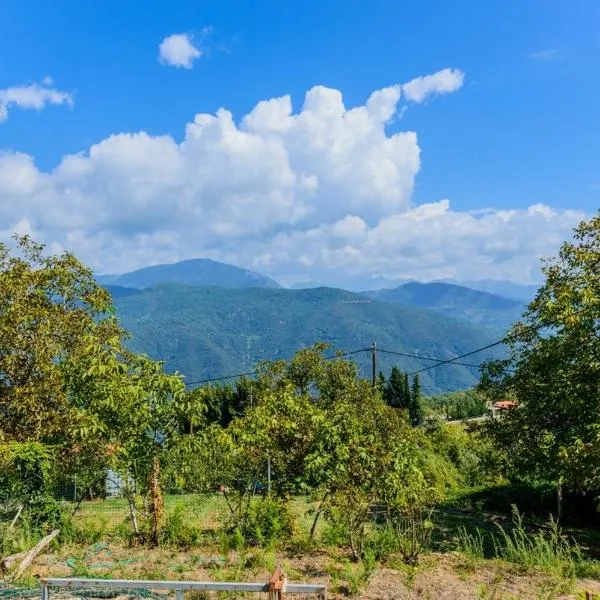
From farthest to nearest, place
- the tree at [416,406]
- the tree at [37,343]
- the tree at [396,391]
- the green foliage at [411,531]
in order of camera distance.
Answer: the tree at [416,406], the tree at [396,391], the tree at [37,343], the green foliage at [411,531]

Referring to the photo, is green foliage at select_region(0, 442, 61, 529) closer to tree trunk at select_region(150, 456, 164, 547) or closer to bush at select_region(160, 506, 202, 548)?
tree trunk at select_region(150, 456, 164, 547)

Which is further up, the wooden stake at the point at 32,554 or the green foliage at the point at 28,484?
the green foliage at the point at 28,484

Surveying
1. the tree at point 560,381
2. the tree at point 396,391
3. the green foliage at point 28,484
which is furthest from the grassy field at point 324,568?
the tree at point 396,391

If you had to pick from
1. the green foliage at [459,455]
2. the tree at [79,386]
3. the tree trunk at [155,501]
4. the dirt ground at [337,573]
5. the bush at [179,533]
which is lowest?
the green foliage at [459,455]

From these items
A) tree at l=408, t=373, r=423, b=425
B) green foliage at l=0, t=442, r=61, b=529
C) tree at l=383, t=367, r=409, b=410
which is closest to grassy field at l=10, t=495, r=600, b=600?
green foliage at l=0, t=442, r=61, b=529

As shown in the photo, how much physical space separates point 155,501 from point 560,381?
8777 mm

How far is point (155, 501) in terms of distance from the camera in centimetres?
920

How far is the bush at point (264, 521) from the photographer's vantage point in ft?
31.2

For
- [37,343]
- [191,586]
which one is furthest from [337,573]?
[37,343]

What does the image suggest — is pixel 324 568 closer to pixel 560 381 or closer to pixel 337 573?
pixel 337 573

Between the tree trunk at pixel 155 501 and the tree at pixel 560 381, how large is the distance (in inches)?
288

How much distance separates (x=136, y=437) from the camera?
884 centimetres

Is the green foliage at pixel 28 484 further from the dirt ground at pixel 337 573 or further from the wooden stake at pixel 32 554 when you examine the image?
the dirt ground at pixel 337 573

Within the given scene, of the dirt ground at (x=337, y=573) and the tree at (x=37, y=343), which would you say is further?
the tree at (x=37, y=343)
